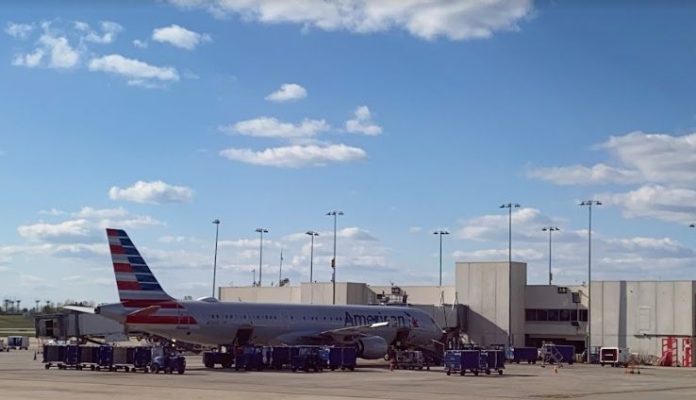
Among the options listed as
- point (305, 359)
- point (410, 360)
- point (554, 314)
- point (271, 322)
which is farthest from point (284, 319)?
point (554, 314)

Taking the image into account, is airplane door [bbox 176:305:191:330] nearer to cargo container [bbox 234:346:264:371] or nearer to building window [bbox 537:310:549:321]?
cargo container [bbox 234:346:264:371]

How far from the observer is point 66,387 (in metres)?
34.8

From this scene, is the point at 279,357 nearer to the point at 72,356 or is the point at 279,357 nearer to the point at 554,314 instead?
the point at 72,356

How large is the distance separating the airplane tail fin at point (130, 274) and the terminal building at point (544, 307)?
3314 cm

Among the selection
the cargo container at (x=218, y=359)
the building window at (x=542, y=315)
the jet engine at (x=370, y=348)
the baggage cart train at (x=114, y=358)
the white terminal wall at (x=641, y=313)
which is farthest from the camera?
the building window at (x=542, y=315)

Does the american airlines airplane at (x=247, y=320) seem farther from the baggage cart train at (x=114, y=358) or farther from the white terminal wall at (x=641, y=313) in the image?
the white terminal wall at (x=641, y=313)

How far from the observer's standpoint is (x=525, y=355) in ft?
228

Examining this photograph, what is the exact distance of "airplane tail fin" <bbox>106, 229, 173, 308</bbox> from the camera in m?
50.8

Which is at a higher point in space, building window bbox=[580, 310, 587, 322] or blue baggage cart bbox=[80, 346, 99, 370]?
building window bbox=[580, 310, 587, 322]

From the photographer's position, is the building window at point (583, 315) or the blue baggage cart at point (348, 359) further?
the building window at point (583, 315)

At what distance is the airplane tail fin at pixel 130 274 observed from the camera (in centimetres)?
5081

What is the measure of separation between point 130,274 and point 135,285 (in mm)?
634

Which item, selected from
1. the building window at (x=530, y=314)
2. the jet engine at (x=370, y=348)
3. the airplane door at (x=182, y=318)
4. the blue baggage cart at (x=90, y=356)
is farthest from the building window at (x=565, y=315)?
the blue baggage cart at (x=90, y=356)

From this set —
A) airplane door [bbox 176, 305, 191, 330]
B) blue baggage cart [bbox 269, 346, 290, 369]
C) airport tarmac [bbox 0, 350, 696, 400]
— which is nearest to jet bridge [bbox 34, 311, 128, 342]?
airplane door [bbox 176, 305, 191, 330]
